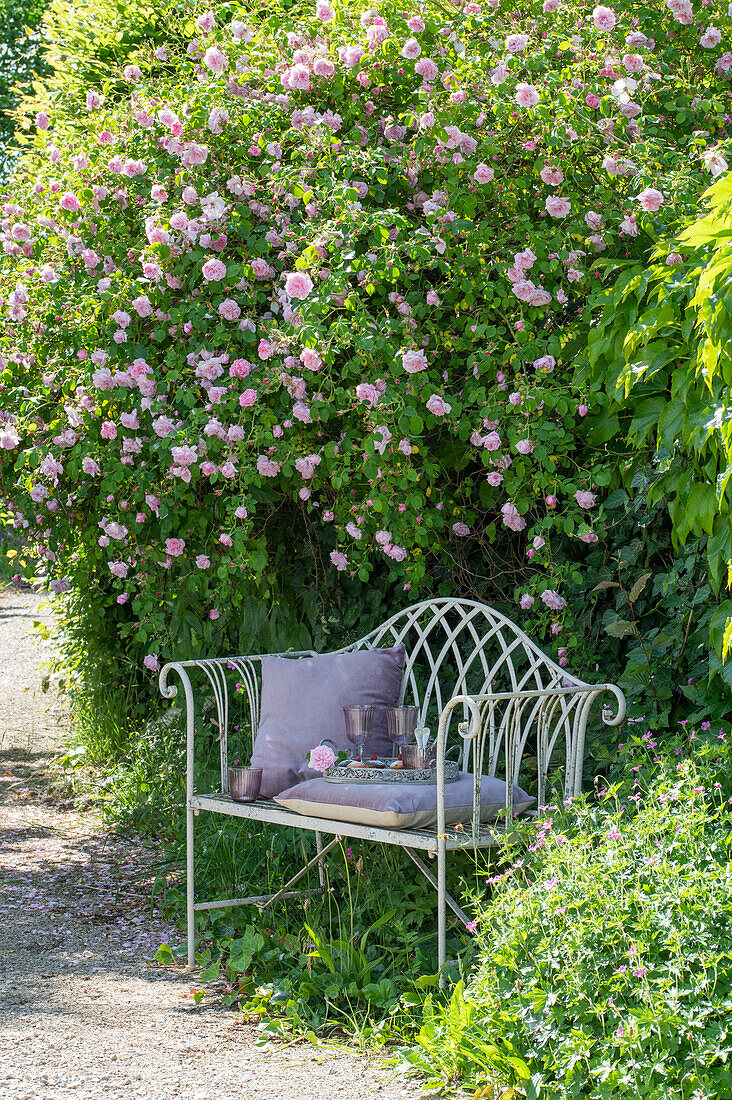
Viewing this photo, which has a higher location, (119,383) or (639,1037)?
(119,383)

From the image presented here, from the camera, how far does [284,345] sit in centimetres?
345

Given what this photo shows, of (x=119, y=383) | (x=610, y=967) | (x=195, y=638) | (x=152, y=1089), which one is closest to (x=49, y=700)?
(x=195, y=638)

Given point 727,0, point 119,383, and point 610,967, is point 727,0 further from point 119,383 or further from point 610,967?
point 610,967

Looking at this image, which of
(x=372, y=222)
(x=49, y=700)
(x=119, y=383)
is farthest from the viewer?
(x=49, y=700)

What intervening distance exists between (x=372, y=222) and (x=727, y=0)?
52.6 inches

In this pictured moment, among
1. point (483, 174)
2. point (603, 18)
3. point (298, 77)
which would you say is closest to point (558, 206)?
point (483, 174)

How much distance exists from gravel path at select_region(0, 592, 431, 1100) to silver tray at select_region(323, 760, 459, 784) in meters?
0.67

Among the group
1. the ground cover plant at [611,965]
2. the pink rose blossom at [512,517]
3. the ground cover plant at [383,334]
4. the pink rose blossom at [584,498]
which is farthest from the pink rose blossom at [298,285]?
the ground cover plant at [611,965]

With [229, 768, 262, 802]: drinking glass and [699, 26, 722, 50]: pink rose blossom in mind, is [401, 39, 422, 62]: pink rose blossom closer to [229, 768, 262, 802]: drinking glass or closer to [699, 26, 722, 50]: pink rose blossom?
[699, 26, 722, 50]: pink rose blossom

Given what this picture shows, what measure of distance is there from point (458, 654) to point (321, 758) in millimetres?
636

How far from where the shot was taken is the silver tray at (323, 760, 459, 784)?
3056 millimetres

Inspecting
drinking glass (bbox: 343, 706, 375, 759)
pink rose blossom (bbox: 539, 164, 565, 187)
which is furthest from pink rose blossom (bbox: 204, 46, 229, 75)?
drinking glass (bbox: 343, 706, 375, 759)

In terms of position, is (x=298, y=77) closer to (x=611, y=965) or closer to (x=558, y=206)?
(x=558, y=206)

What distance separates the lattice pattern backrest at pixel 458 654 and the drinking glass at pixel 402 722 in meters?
0.17
